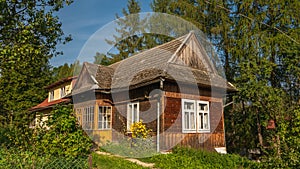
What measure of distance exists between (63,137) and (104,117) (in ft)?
27.8

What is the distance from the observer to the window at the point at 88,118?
49.9ft

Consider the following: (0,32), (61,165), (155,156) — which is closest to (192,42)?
(155,156)

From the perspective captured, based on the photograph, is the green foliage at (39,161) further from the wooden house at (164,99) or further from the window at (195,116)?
the window at (195,116)

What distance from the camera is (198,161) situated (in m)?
10.0

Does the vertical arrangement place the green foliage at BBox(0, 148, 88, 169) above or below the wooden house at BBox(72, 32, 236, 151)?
below

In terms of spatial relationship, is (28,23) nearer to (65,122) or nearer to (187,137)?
(65,122)

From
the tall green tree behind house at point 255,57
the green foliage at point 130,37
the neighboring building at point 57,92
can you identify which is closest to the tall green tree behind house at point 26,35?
the tall green tree behind house at point 255,57

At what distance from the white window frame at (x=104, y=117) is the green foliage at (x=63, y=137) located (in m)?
7.80

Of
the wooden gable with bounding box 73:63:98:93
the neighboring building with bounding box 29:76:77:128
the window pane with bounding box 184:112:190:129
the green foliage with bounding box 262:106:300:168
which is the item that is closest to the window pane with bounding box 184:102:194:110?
the window pane with bounding box 184:112:190:129

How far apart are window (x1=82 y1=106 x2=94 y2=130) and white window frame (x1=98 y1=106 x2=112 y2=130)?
1.71 feet

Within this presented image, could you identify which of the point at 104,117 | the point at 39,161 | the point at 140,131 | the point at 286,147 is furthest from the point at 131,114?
the point at 286,147

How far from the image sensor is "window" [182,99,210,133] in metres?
12.8

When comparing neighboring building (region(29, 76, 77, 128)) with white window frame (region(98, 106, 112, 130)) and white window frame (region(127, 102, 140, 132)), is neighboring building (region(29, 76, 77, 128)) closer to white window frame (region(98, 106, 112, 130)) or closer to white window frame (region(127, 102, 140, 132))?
white window frame (region(98, 106, 112, 130))

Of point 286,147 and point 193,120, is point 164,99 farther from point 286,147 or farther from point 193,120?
point 286,147
